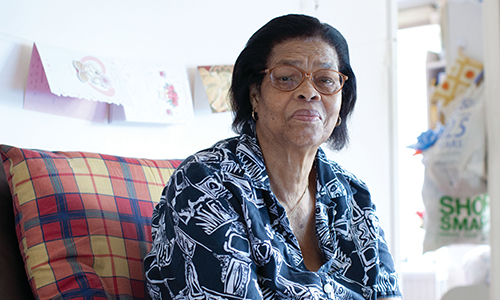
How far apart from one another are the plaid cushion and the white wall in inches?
11.2

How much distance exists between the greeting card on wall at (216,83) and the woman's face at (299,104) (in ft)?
2.22

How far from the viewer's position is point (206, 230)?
1001 millimetres

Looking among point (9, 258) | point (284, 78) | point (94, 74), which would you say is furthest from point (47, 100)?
point (284, 78)

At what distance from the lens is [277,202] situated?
1.16 meters

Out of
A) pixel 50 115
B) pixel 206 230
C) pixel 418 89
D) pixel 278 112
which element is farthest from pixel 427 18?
pixel 50 115

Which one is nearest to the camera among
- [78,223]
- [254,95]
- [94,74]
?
[78,223]

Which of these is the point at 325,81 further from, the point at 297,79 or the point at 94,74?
the point at 94,74

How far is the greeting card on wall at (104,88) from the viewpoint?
1.40 m

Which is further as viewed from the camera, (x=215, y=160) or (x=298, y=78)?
(x=298, y=78)

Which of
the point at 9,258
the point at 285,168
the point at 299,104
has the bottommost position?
the point at 9,258

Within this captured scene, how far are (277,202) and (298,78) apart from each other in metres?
0.35

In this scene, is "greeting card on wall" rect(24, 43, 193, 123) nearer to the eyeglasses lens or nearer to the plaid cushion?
the plaid cushion

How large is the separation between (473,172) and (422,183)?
23 millimetres

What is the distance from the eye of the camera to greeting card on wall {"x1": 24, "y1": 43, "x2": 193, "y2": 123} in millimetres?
1399
